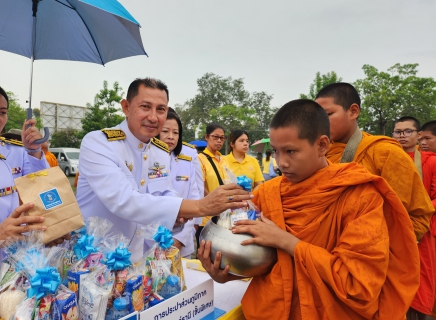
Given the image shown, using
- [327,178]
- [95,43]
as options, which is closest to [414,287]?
[327,178]

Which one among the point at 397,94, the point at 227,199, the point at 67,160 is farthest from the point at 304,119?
the point at 397,94

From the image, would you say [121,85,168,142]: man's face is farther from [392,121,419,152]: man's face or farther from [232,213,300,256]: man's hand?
[392,121,419,152]: man's face

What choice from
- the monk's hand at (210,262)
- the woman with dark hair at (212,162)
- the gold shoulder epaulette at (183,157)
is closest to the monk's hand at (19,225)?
the monk's hand at (210,262)

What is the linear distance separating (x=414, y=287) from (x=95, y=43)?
10.6 feet

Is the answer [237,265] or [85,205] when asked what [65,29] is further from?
[237,265]

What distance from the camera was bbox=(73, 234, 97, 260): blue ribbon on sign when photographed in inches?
52.6

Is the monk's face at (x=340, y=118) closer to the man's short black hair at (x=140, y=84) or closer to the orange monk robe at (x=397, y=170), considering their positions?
the orange monk robe at (x=397, y=170)

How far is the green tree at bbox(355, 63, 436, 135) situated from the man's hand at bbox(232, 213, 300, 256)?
31065 mm

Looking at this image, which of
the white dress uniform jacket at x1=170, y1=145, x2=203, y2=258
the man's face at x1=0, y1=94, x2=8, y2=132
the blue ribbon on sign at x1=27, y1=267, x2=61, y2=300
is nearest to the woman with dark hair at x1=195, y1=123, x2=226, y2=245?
the white dress uniform jacket at x1=170, y1=145, x2=203, y2=258

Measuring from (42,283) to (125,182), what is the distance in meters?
0.88

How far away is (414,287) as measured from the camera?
1.42m

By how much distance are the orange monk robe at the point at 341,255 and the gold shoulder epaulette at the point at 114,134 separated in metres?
1.23

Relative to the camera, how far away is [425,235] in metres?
2.97

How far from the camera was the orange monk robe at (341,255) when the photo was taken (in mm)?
1314
